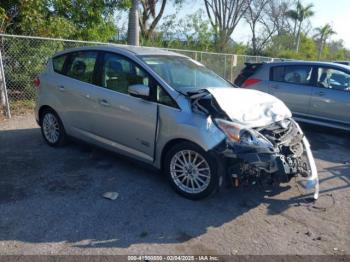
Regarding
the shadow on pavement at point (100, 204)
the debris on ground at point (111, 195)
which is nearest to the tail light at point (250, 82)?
the shadow on pavement at point (100, 204)

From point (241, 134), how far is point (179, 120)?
75 cm

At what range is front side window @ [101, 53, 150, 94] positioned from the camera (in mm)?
4613

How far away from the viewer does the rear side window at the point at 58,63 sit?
5.71 meters

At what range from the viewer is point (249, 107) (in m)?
4.30

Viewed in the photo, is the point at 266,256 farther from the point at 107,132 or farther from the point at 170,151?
the point at 107,132

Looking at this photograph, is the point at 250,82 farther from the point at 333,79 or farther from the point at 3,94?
the point at 3,94

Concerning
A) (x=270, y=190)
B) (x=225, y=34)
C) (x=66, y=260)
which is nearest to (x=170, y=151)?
(x=270, y=190)

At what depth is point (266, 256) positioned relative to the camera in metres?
3.21

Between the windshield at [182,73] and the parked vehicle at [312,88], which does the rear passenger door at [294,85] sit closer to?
the parked vehicle at [312,88]

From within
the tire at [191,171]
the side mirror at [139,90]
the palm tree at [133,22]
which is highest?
the palm tree at [133,22]

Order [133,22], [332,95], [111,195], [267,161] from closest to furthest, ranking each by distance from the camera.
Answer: [267,161] → [111,195] → [332,95] → [133,22]

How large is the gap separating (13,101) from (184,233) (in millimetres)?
6910

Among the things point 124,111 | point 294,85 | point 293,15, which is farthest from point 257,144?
point 293,15

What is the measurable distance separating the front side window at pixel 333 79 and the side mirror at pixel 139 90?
16.2 ft
